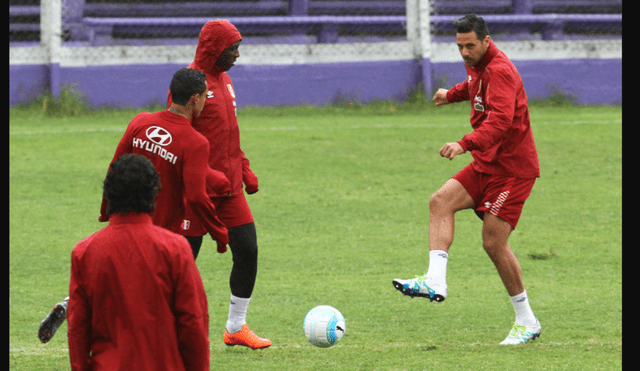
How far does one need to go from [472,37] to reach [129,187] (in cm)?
321

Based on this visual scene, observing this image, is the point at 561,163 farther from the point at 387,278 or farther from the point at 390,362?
the point at 390,362

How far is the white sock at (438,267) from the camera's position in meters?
5.26

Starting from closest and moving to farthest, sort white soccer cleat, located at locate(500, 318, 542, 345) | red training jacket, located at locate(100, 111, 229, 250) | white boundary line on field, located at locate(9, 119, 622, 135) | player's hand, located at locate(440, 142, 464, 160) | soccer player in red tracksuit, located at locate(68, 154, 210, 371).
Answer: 1. soccer player in red tracksuit, located at locate(68, 154, 210, 371)
2. red training jacket, located at locate(100, 111, 229, 250)
3. player's hand, located at locate(440, 142, 464, 160)
4. white soccer cleat, located at locate(500, 318, 542, 345)
5. white boundary line on field, located at locate(9, 119, 622, 135)

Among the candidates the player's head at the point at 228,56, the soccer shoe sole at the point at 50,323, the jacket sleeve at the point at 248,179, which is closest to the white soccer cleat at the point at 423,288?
the jacket sleeve at the point at 248,179

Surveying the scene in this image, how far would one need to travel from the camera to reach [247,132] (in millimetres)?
14133

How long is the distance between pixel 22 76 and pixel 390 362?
13776 millimetres

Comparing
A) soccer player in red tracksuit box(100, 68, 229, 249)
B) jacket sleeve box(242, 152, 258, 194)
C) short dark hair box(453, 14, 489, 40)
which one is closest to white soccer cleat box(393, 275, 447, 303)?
jacket sleeve box(242, 152, 258, 194)

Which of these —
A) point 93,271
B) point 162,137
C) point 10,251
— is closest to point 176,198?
point 162,137

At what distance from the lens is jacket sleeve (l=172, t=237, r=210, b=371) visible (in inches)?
117

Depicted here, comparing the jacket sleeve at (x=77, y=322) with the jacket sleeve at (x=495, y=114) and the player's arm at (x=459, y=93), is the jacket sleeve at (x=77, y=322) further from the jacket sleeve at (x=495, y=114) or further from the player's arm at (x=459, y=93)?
the player's arm at (x=459, y=93)

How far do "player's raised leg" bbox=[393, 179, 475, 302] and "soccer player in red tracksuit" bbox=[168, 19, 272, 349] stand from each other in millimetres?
1197

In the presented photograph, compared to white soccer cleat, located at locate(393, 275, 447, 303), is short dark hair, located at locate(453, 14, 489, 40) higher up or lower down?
higher up

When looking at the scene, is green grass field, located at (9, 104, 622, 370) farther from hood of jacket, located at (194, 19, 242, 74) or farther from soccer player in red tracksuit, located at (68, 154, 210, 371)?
soccer player in red tracksuit, located at (68, 154, 210, 371)

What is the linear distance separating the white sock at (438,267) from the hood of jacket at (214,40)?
204cm
